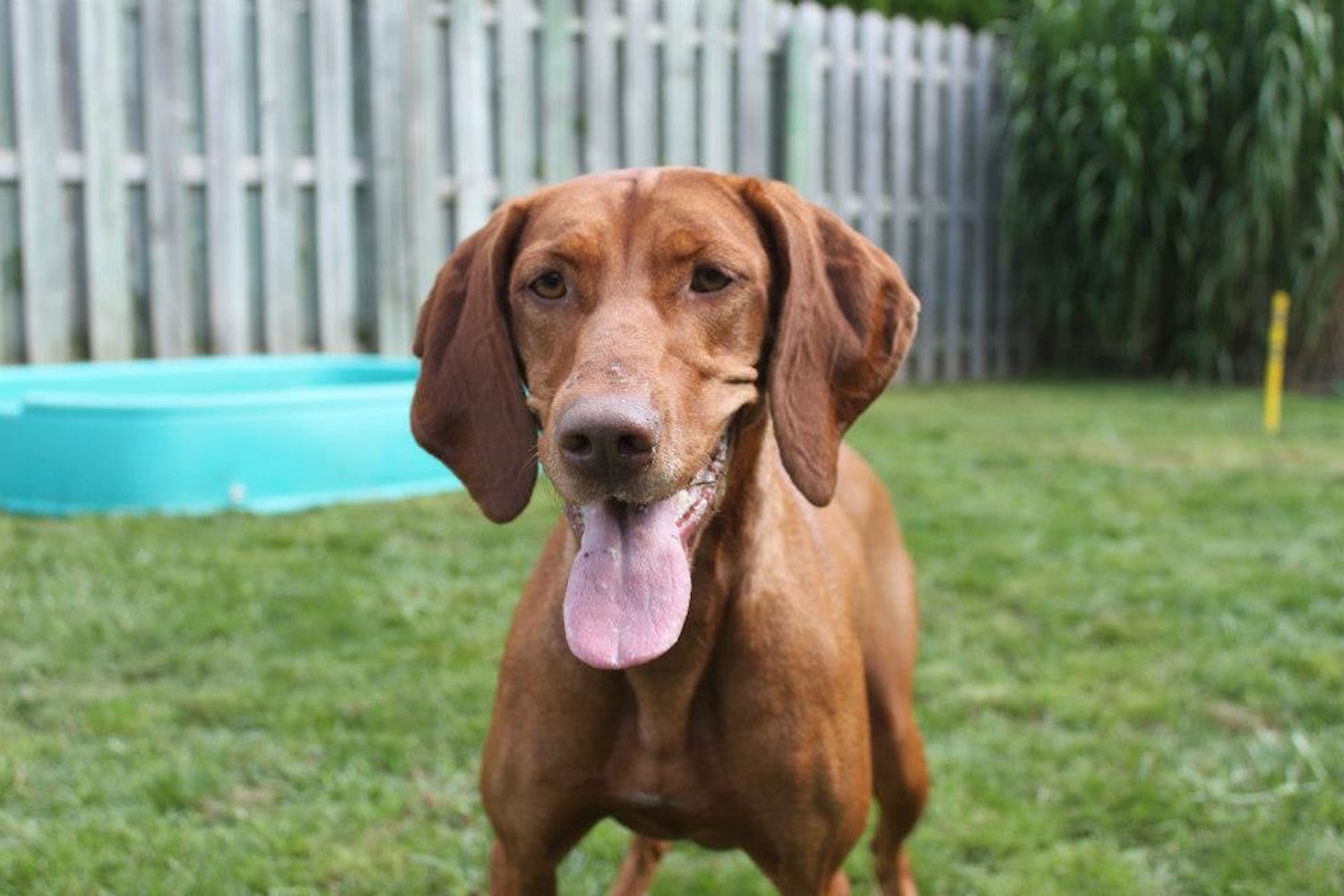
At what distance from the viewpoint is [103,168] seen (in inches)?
285

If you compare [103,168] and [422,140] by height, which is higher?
[422,140]

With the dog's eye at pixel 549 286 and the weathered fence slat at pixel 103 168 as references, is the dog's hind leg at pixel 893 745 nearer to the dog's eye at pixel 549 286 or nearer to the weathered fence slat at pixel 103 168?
the dog's eye at pixel 549 286

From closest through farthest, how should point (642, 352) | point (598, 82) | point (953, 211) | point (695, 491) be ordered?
point (642, 352) < point (695, 491) < point (598, 82) < point (953, 211)

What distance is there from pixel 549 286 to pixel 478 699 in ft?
6.63

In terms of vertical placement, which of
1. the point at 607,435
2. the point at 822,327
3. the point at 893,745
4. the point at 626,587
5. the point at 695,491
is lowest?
the point at 893,745

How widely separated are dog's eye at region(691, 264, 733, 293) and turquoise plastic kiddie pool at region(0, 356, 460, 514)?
12.3 feet

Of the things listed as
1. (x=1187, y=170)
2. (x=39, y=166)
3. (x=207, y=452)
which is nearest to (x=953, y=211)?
(x=1187, y=170)

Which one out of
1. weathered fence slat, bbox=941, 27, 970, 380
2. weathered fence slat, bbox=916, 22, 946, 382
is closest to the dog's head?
weathered fence slat, bbox=916, 22, 946, 382

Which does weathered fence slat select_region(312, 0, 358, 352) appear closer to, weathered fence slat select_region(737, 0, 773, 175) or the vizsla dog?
weathered fence slat select_region(737, 0, 773, 175)

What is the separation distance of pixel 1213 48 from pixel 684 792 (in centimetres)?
1002

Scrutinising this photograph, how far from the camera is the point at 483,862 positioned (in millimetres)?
3359

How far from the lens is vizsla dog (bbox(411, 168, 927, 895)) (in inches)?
94.7

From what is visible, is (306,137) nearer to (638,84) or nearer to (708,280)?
(638,84)

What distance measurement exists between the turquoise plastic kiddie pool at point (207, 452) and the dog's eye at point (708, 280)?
376 cm
